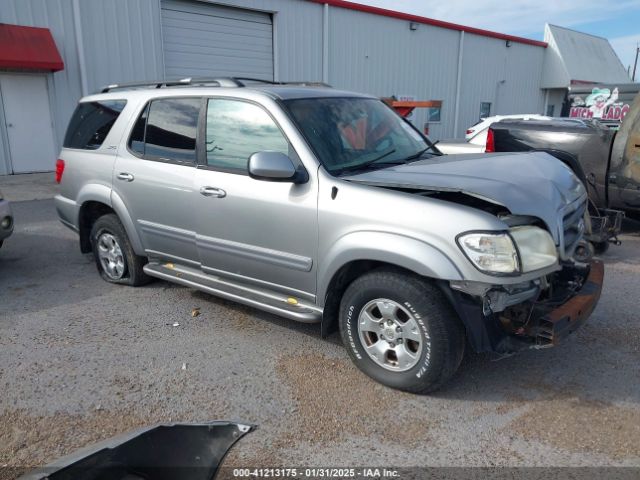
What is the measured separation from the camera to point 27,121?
12.9 m

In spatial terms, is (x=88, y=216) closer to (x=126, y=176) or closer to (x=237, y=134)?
(x=126, y=176)

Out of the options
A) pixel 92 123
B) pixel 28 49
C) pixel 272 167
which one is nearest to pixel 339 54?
pixel 28 49

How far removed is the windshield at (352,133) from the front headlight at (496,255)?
1.13 metres

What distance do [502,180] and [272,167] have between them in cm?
144

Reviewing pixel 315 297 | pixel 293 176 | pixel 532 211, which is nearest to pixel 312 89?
pixel 293 176

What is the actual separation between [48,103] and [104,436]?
12.4m

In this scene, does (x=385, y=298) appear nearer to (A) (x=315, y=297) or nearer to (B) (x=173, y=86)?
(A) (x=315, y=297)

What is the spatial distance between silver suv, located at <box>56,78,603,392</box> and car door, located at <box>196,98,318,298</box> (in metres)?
0.01

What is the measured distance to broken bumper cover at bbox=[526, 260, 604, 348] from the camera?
9.77 ft

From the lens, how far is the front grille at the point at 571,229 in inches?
129

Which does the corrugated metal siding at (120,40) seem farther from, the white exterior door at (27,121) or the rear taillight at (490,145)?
the rear taillight at (490,145)

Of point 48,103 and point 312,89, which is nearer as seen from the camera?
point 312,89

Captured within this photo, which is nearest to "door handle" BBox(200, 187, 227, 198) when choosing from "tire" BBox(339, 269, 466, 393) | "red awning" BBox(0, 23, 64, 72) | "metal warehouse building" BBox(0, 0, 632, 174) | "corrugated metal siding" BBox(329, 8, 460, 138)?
"tire" BBox(339, 269, 466, 393)

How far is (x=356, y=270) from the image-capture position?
3.50m
